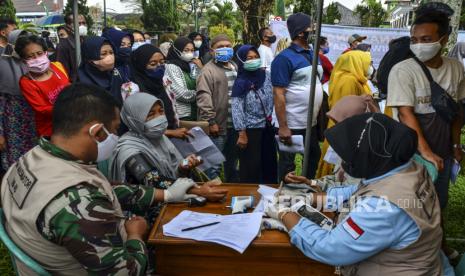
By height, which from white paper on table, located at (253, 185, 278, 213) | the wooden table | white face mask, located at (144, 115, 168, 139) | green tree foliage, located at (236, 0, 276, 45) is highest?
green tree foliage, located at (236, 0, 276, 45)

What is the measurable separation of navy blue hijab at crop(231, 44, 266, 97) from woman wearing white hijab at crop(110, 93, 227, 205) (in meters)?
1.14

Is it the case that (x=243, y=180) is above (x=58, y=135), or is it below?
below

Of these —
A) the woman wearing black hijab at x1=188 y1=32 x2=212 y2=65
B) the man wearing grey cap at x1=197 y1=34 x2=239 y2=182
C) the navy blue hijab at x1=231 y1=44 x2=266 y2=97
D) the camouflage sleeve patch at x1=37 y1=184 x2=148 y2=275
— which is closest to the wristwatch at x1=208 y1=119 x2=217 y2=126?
the man wearing grey cap at x1=197 y1=34 x2=239 y2=182

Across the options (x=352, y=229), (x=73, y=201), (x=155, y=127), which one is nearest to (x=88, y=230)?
(x=73, y=201)

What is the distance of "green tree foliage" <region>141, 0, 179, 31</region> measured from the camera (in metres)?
32.9

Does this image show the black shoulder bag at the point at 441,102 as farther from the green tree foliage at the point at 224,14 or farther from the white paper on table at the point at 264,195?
the green tree foliage at the point at 224,14

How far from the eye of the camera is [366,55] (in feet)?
12.3

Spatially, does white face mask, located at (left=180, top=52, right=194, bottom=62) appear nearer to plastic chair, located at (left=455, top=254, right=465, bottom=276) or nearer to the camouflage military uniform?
the camouflage military uniform

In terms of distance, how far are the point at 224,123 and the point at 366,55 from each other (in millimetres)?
1463

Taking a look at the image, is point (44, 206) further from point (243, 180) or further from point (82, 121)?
point (243, 180)

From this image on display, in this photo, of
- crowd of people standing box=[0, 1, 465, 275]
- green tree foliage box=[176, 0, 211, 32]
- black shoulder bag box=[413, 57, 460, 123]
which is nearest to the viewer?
crowd of people standing box=[0, 1, 465, 275]

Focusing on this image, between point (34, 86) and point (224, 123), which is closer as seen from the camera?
point (34, 86)

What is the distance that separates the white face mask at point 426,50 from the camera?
237cm

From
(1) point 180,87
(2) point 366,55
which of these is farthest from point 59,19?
(2) point 366,55
